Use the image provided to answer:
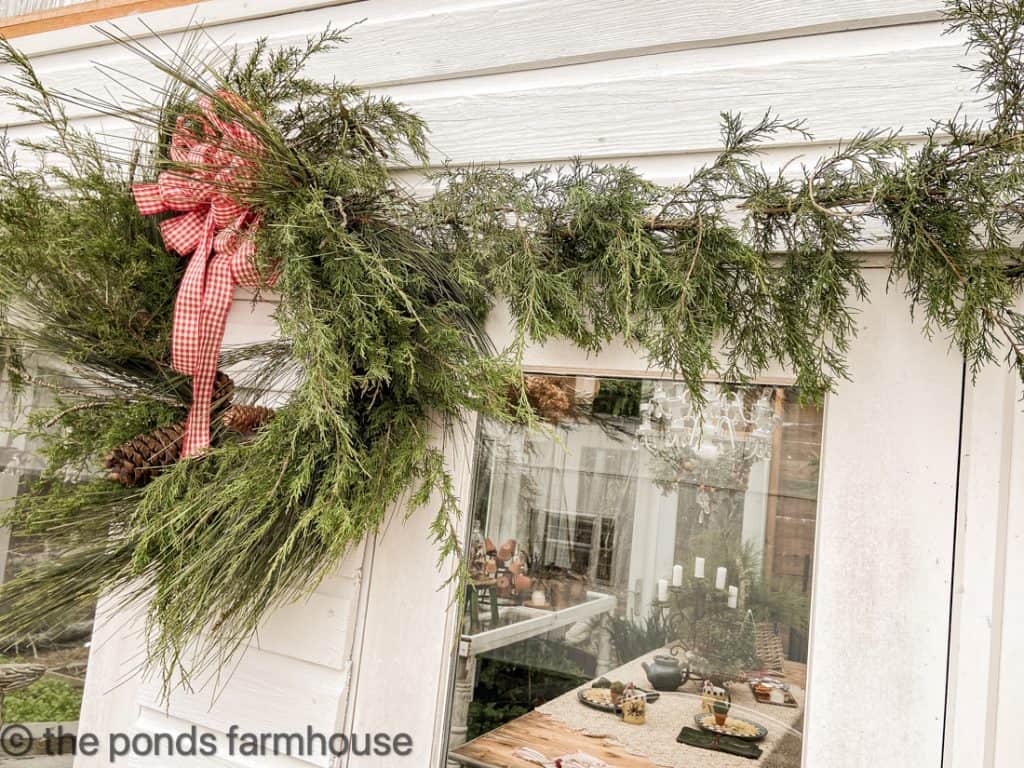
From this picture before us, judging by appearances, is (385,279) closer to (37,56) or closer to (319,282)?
(319,282)

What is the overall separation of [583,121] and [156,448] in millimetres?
955

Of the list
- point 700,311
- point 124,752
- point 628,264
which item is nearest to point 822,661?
point 700,311

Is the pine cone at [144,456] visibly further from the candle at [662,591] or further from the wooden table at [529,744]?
the candle at [662,591]

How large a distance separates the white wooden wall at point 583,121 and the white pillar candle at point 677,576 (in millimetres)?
335

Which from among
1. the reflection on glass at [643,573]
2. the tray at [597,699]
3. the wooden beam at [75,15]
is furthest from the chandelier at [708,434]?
the wooden beam at [75,15]

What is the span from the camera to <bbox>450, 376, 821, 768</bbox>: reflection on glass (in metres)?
1.08

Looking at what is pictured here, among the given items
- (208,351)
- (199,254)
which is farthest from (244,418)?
(199,254)

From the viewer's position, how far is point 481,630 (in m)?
1.27

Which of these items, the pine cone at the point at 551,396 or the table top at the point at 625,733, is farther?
the pine cone at the point at 551,396

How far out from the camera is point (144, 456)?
3.92ft

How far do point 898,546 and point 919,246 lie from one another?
429mm

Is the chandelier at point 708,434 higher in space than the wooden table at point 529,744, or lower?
higher

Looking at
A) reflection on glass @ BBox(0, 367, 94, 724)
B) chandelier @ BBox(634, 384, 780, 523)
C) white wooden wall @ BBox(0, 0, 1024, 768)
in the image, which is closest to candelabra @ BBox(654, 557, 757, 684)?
chandelier @ BBox(634, 384, 780, 523)

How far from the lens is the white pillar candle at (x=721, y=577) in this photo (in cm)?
111
